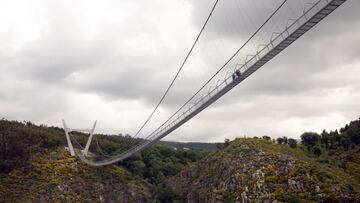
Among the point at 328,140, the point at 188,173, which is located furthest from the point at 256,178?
the point at 328,140

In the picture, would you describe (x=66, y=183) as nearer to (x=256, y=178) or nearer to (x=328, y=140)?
(x=256, y=178)

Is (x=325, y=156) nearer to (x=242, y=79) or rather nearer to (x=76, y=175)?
(x=242, y=79)

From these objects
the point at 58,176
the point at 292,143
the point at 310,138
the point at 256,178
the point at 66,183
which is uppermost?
the point at 310,138

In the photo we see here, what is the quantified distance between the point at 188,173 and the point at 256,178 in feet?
74.1

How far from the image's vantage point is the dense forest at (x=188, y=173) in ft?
171

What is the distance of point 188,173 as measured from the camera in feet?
247

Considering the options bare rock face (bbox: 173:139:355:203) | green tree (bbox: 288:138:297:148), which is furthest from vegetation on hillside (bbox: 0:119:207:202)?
green tree (bbox: 288:138:297:148)

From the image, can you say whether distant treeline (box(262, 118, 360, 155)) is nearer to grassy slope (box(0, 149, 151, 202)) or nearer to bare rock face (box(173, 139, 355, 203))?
bare rock face (box(173, 139, 355, 203))

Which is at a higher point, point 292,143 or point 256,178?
point 292,143

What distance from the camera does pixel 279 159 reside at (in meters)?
57.3

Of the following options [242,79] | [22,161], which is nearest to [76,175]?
[22,161]

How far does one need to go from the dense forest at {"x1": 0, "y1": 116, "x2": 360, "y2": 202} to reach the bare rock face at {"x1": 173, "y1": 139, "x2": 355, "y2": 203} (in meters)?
0.11

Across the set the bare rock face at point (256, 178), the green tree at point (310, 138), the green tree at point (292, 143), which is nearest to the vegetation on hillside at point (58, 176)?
the bare rock face at point (256, 178)

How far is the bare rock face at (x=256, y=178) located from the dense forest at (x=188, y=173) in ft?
0.37
